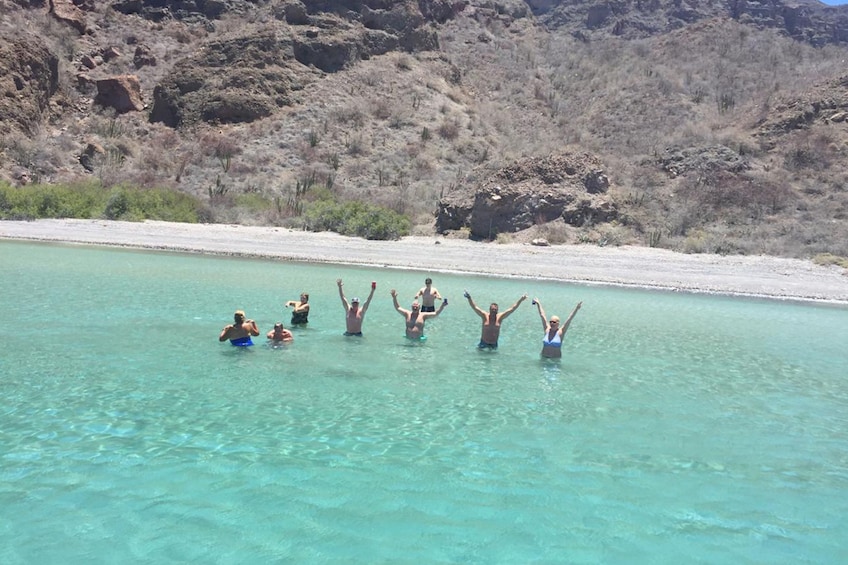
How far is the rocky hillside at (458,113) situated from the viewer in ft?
82.3

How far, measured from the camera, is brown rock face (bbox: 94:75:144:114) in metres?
40.5

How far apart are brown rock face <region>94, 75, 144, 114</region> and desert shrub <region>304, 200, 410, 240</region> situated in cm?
2077

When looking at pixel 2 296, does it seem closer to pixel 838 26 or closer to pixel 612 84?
pixel 612 84

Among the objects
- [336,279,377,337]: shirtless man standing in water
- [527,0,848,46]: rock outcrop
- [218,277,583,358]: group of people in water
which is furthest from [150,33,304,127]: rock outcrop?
[336,279,377,337]: shirtless man standing in water

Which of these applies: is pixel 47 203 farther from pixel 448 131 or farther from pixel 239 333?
pixel 448 131

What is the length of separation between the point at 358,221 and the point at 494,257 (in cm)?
628

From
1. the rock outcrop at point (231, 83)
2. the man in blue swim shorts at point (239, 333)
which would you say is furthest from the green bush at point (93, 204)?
the man in blue swim shorts at point (239, 333)

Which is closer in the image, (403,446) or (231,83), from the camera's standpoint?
(403,446)

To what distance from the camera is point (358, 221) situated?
25.0m

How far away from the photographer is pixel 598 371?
29.5 ft

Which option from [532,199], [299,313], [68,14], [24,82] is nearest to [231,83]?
[24,82]

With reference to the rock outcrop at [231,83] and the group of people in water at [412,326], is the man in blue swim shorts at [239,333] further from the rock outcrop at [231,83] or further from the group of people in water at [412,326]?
the rock outcrop at [231,83]

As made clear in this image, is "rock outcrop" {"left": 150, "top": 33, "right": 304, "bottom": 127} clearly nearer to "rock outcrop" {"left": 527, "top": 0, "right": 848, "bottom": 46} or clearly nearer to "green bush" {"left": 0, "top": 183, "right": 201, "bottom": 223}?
"green bush" {"left": 0, "top": 183, "right": 201, "bottom": 223}

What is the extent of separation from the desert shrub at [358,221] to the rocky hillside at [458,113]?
96 centimetres
